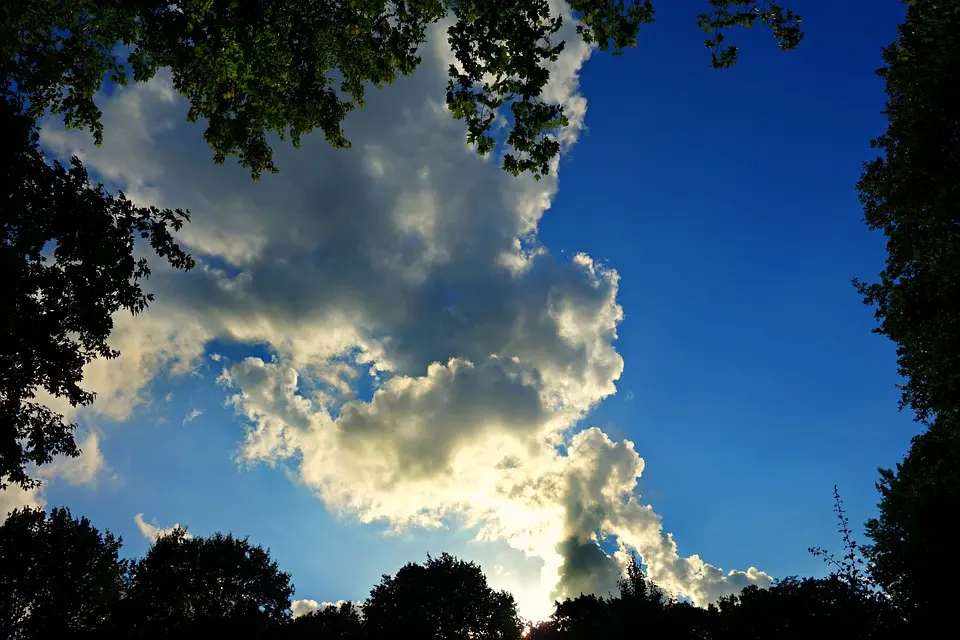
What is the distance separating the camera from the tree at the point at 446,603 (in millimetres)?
60062

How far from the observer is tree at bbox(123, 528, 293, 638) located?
45594 mm

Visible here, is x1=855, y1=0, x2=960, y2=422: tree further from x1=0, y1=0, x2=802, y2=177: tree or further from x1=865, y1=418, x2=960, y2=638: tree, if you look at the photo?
x1=0, y1=0, x2=802, y2=177: tree

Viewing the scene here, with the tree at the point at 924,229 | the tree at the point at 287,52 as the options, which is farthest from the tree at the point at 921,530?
the tree at the point at 287,52

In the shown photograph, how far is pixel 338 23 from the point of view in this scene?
1363cm

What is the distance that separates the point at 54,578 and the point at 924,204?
62647 mm

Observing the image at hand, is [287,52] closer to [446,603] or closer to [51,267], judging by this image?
[51,267]

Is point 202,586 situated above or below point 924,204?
below

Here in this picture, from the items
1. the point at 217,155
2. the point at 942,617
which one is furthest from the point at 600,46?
the point at 942,617

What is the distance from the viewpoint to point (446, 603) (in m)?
61.6

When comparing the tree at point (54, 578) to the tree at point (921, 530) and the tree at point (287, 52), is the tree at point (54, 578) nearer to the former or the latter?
the tree at point (287, 52)

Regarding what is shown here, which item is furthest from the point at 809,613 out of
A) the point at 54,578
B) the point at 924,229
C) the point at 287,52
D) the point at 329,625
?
the point at 54,578

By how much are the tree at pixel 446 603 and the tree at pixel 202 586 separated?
40.7 feet

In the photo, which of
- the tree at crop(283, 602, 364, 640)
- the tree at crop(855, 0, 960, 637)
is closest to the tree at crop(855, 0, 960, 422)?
the tree at crop(855, 0, 960, 637)

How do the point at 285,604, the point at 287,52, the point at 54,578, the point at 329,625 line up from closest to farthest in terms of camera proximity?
1. the point at 287,52
2. the point at 54,578
3. the point at 329,625
4. the point at 285,604
